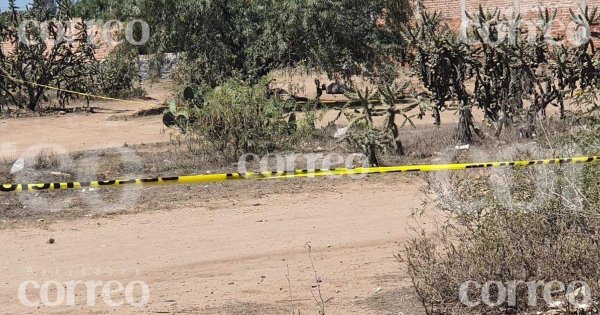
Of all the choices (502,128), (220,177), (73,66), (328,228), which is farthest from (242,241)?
(73,66)

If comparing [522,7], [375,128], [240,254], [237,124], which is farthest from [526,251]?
[522,7]

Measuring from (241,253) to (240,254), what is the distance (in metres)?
0.03

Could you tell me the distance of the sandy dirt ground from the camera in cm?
713

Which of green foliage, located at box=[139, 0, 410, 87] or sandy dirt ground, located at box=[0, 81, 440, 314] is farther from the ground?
green foliage, located at box=[139, 0, 410, 87]

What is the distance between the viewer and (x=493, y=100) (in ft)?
46.3

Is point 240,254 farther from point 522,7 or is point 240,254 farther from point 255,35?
point 522,7

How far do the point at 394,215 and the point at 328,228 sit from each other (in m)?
0.85

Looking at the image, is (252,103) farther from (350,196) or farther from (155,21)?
(155,21)

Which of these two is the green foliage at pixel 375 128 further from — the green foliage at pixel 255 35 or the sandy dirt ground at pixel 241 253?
the green foliage at pixel 255 35

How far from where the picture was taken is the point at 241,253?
8648 mm

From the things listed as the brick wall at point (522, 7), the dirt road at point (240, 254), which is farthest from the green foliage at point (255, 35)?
the dirt road at point (240, 254)

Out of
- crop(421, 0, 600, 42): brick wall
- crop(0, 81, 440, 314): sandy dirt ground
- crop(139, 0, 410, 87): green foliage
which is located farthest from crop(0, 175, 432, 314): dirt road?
crop(421, 0, 600, 42): brick wall

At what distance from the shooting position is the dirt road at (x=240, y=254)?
23.4 feet

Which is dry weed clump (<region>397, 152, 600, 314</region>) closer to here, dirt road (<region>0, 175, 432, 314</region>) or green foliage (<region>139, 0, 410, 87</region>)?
dirt road (<region>0, 175, 432, 314</region>)
